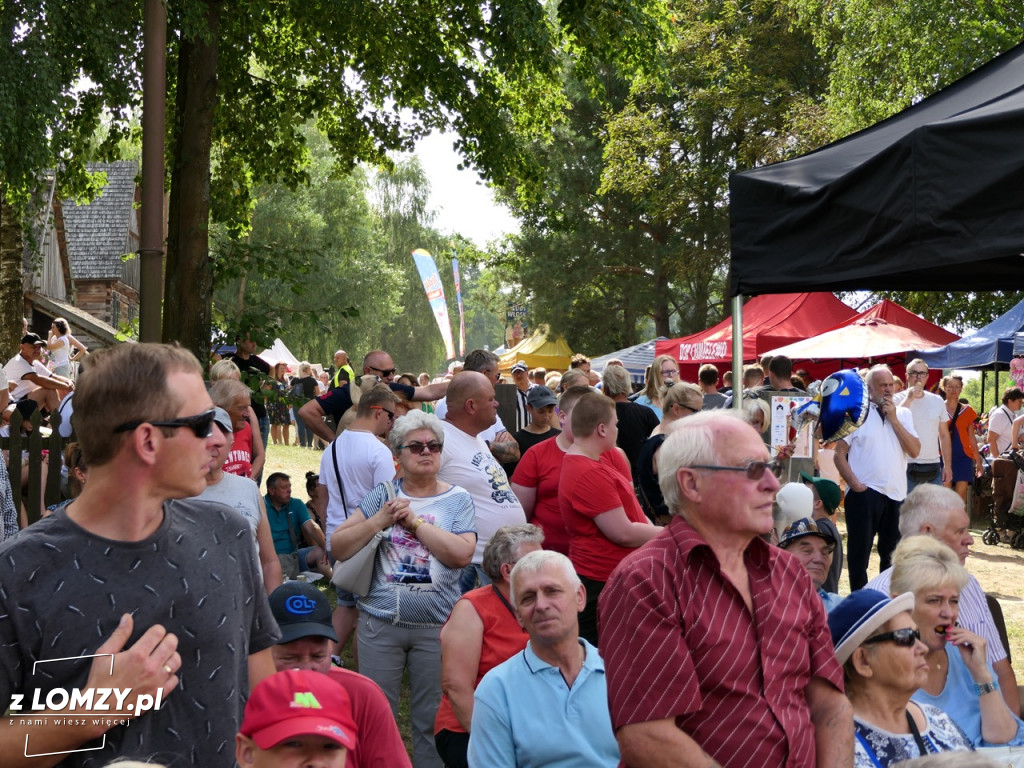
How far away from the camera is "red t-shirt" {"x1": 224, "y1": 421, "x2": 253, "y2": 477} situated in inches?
262

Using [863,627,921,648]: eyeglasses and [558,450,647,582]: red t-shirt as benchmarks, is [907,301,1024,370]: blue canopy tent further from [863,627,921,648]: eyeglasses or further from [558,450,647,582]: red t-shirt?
[863,627,921,648]: eyeglasses

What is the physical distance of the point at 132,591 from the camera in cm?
214

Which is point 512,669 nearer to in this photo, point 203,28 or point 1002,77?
point 1002,77

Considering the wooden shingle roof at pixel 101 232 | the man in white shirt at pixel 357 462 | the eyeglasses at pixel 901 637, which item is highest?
the wooden shingle roof at pixel 101 232

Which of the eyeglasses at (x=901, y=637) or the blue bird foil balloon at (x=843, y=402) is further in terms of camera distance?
the blue bird foil balloon at (x=843, y=402)

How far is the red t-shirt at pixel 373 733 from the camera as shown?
121 inches

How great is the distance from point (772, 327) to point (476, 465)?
650 inches

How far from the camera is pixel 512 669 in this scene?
3658 mm

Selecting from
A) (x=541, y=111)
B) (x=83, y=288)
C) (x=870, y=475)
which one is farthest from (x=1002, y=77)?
(x=83, y=288)

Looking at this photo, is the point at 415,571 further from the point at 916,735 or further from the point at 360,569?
the point at 916,735

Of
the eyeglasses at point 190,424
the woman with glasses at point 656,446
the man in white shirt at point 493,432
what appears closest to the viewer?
the eyeglasses at point 190,424

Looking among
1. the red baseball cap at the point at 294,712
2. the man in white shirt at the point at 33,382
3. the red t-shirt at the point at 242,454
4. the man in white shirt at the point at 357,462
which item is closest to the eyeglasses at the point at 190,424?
the red baseball cap at the point at 294,712

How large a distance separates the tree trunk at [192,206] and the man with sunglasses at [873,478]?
5.54m

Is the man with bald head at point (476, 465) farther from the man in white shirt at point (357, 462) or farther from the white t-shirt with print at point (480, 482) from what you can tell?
the man in white shirt at point (357, 462)
